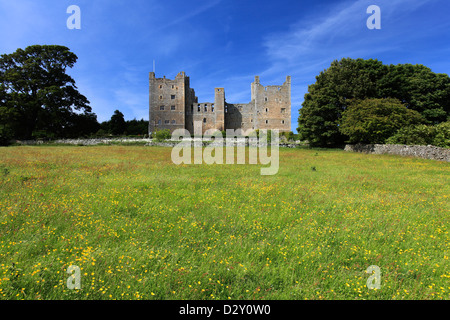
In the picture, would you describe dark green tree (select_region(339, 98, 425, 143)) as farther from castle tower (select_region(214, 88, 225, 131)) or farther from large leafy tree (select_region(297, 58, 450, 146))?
castle tower (select_region(214, 88, 225, 131))

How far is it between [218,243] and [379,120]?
112 feet

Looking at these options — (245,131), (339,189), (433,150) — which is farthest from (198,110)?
(339,189)

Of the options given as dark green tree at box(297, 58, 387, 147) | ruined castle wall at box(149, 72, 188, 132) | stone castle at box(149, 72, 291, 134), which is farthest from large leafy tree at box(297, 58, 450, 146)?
ruined castle wall at box(149, 72, 188, 132)

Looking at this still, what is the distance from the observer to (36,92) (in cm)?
4597

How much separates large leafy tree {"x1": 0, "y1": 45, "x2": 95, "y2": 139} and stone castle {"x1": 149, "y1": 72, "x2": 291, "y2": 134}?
24.7m

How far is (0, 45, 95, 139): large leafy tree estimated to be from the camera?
1693 inches

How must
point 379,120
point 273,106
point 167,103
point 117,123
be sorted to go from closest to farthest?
point 379,120 → point 167,103 → point 273,106 → point 117,123

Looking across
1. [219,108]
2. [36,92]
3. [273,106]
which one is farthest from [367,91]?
[36,92]

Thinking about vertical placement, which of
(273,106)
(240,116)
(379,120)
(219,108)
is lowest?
(379,120)

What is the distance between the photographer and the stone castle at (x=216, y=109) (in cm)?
6994

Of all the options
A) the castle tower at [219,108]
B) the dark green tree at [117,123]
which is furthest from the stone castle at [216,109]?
the dark green tree at [117,123]

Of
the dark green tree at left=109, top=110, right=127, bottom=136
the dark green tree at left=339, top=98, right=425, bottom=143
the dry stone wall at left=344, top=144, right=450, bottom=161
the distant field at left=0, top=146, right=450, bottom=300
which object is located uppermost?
the dark green tree at left=109, top=110, right=127, bottom=136

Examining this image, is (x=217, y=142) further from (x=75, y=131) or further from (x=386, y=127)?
(x=75, y=131)

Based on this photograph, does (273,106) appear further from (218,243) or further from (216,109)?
(218,243)
